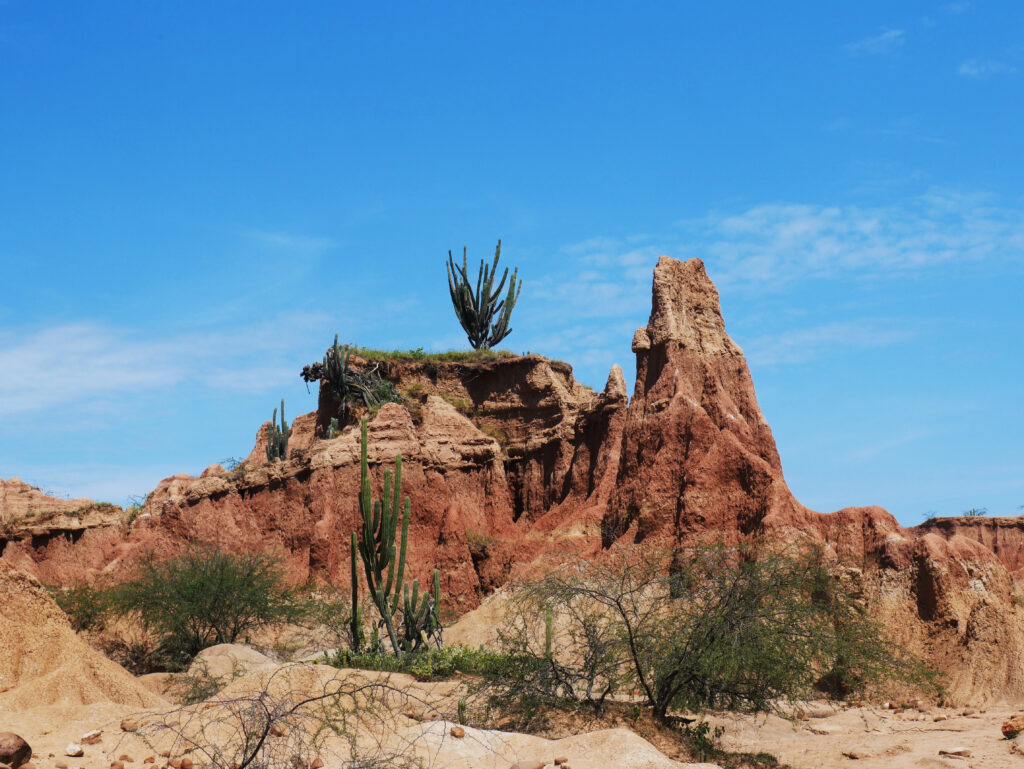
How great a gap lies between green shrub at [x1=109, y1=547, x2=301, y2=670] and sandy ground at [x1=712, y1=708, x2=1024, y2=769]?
13579 mm

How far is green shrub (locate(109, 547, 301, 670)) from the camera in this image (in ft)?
93.0

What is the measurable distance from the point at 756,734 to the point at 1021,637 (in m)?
7.91

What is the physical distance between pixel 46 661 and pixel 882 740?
14.3 meters

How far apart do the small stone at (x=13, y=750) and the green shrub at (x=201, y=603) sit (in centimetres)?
1514

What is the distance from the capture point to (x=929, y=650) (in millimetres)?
24844

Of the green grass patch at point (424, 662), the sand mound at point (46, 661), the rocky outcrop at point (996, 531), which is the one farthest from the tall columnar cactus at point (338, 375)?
the rocky outcrop at point (996, 531)

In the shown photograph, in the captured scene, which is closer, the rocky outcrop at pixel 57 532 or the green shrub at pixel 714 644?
the green shrub at pixel 714 644

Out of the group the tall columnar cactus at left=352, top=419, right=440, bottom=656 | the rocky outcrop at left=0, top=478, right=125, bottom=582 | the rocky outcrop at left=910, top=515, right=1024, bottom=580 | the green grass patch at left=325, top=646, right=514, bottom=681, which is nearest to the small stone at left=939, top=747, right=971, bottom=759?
the green grass patch at left=325, top=646, right=514, bottom=681

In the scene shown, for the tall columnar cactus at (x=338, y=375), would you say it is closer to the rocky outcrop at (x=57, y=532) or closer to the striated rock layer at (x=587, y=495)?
the striated rock layer at (x=587, y=495)

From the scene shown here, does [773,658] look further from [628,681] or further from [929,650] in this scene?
[929,650]

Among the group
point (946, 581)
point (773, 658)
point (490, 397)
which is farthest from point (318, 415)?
point (773, 658)

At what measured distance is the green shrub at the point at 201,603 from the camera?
93.0 feet

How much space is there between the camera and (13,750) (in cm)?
1238

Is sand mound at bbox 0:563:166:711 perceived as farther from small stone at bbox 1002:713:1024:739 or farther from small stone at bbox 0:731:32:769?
small stone at bbox 1002:713:1024:739
